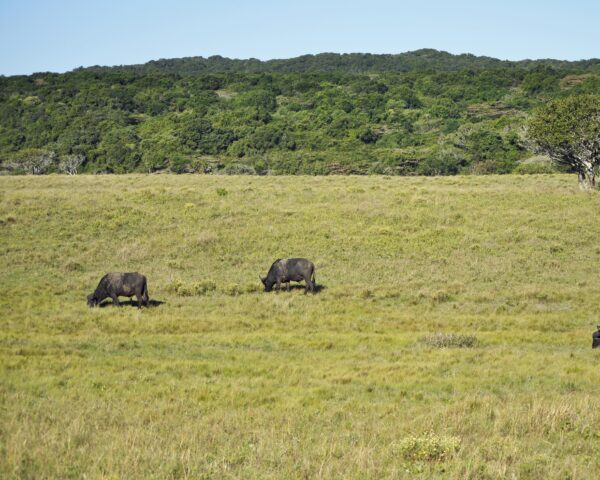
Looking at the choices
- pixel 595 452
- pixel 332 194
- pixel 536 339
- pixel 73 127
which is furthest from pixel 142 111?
pixel 595 452

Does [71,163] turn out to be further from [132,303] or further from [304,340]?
[304,340]

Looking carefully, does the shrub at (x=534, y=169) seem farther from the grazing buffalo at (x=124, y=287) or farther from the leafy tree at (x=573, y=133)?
the grazing buffalo at (x=124, y=287)

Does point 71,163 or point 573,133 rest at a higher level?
point 71,163

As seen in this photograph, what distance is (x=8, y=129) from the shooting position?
4198 inches

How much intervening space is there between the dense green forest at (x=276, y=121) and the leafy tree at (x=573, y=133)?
417 inches

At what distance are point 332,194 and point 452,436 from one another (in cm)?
3696

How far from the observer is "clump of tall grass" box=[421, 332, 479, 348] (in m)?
16.3

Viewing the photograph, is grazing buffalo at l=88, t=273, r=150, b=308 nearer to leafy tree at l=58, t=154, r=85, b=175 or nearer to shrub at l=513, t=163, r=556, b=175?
shrub at l=513, t=163, r=556, b=175

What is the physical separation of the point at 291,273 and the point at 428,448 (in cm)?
1596

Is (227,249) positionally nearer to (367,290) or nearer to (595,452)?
(367,290)

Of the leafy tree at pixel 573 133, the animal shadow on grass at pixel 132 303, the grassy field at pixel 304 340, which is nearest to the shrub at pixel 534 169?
the leafy tree at pixel 573 133

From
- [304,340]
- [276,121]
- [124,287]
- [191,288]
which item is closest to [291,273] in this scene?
[191,288]

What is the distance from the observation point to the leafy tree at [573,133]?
43.8 metres

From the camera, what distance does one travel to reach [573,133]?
4391 centimetres
